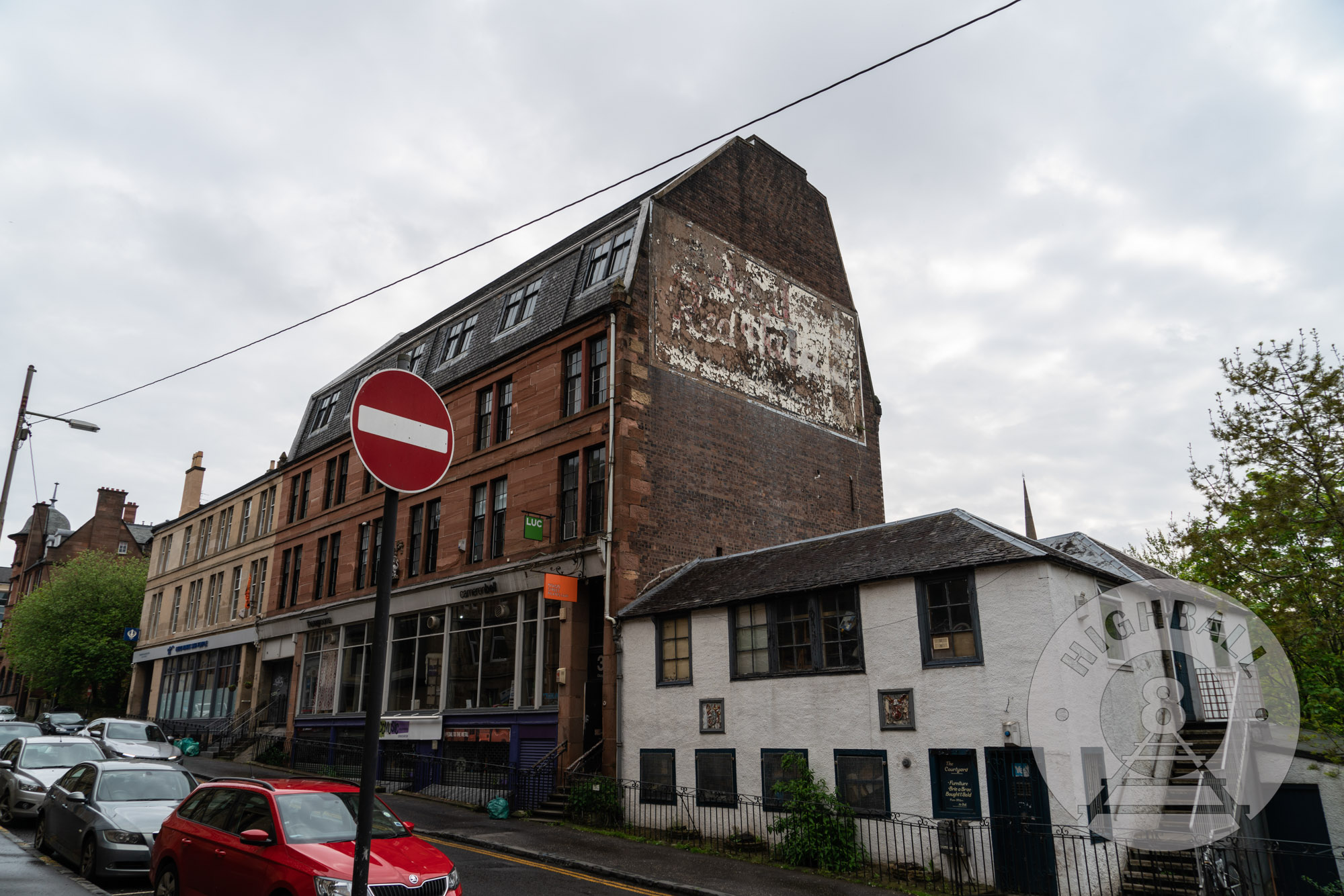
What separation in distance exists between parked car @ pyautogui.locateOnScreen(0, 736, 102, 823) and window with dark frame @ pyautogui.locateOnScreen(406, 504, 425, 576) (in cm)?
1105

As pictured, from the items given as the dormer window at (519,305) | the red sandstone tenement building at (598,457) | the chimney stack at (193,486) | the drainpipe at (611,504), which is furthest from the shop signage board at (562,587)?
the chimney stack at (193,486)

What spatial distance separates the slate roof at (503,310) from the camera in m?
24.4

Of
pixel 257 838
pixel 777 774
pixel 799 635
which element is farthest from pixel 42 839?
pixel 799 635

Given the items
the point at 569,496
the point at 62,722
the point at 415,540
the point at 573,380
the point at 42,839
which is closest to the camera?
the point at 42,839

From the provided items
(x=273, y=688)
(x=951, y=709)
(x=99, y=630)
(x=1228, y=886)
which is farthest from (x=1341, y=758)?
(x=99, y=630)

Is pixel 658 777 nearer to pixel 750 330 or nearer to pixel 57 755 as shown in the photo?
pixel 57 755

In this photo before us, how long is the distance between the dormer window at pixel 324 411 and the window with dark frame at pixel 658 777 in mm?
A: 21837

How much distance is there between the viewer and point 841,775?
50.3 ft

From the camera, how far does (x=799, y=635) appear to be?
16766mm

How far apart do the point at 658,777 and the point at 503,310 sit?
15.2 metres

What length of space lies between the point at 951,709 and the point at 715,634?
5365mm

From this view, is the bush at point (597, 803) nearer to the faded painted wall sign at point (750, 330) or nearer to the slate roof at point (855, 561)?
the slate roof at point (855, 561)

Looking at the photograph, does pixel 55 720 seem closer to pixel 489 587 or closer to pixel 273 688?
pixel 273 688

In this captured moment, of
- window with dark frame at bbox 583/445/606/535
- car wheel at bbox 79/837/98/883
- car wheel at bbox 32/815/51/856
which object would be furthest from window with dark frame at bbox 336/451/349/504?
car wheel at bbox 79/837/98/883
